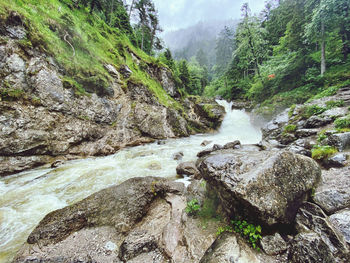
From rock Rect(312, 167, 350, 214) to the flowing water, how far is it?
15.3 ft

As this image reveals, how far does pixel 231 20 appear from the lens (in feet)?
464

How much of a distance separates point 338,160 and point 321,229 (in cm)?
303

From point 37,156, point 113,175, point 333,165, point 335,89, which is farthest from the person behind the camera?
point 335,89

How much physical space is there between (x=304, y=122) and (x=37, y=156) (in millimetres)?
14448

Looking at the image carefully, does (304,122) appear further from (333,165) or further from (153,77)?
(153,77)

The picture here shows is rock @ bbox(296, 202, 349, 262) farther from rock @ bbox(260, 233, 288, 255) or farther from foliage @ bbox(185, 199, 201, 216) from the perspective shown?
foliage @ bbox(185, 199, 201, 216)

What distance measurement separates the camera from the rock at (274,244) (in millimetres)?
1962

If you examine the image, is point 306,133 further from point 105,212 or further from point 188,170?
point 105,212

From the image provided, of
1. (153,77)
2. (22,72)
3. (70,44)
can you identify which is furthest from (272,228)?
(153,77)

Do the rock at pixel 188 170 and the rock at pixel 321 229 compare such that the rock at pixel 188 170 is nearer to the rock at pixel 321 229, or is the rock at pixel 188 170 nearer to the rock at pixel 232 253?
the rock at pixel 232 253

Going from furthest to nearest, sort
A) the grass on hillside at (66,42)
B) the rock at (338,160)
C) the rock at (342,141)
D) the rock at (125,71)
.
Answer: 1. the rock at (125,71)
2. the grass on hillside at (66,42)
3. the rock at (342,141)
4. the rock at (338,160)

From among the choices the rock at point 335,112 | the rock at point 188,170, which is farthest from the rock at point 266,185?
the rock at point 335,112

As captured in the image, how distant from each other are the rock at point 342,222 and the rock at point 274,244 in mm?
714

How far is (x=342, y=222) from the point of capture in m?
1.88
